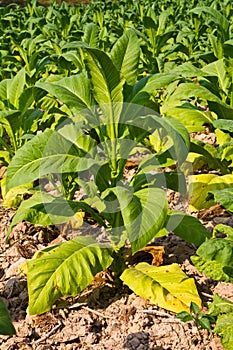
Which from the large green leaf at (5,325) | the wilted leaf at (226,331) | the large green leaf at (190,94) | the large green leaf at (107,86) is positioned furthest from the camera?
the large green leaf at (190,94)

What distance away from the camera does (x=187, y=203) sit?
3.41 m

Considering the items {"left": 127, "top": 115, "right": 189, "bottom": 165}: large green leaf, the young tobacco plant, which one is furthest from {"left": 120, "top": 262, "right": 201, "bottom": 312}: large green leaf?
{"left": 127, "top": 115, "right": 189, "bottom": 165}: large green leaf

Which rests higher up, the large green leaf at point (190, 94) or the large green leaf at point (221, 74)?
the large green leaf at point (190, 94)

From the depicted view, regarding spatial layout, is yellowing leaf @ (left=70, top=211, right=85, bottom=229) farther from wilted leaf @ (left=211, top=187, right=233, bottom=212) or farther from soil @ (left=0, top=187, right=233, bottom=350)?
wilted leaf @ (left=211, top=187, right=233, bottom=212)

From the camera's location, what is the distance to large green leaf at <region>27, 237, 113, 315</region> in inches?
90.1

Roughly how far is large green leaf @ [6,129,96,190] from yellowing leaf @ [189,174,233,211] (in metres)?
1.06

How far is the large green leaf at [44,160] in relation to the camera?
89.7 inches

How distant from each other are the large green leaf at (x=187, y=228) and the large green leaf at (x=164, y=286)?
0.59 ft

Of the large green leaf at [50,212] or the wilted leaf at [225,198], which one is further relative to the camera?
the large green leaf at [50,212]

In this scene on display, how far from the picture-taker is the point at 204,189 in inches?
128

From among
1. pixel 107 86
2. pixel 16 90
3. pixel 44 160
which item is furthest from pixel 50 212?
pixel 16 90

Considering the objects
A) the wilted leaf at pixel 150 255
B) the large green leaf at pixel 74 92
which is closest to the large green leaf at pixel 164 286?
the wilted leaf at pixel 150 255

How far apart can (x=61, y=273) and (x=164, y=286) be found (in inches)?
20.2

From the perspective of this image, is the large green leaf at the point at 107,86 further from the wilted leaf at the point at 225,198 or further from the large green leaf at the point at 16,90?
the large green leaf at the point at 16,90
